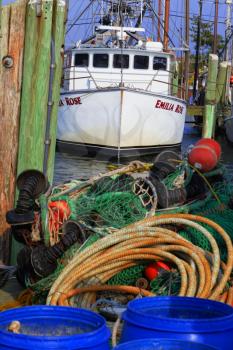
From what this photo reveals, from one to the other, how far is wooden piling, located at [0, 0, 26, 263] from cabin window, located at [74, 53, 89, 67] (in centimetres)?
1887

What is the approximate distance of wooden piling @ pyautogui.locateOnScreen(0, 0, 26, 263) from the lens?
643cm

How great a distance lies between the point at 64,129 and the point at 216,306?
22828 mm

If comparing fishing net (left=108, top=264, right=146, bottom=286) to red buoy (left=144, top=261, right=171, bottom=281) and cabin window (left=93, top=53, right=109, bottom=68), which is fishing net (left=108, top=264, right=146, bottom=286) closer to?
red buoy (left=144, top=261, right=171, bottom=281)

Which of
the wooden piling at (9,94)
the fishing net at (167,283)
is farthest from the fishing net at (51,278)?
the wooden piling at (9,94)

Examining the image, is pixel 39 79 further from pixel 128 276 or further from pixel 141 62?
pixel 141 62

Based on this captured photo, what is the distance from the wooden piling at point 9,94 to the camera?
6.43 m

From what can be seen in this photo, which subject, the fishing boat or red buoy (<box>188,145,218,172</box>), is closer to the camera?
red buoy (<box>188,145,218,172</box>)

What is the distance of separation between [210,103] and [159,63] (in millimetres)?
2238

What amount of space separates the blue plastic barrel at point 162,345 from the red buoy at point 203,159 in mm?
4376

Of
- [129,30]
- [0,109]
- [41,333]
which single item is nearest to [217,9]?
[129,30]

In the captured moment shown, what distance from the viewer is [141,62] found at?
25094 millimetres

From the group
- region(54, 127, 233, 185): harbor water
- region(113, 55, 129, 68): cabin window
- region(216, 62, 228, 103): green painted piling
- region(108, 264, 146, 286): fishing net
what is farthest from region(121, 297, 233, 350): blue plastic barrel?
region(216, 62, 228, 103): green painted piling

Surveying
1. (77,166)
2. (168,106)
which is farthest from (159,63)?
(77,166)

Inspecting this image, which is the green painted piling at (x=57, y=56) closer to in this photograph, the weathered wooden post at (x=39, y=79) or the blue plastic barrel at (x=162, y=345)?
the weathered wooden post at (x=39, y=79)
